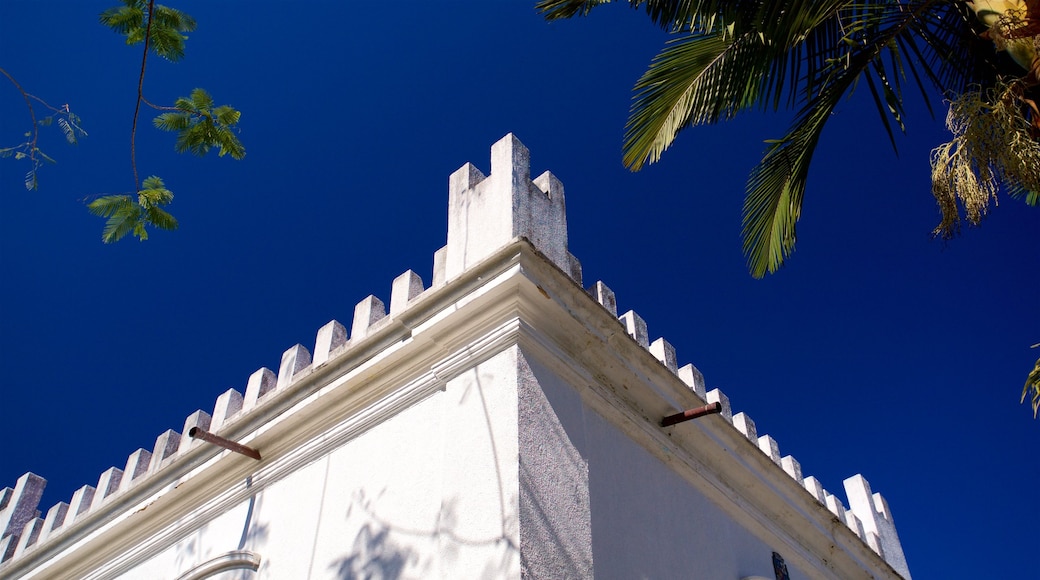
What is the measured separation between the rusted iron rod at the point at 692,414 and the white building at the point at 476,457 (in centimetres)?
8

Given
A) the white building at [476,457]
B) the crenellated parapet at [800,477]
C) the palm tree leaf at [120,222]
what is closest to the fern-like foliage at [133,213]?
the palm tree leaf at [120,222]

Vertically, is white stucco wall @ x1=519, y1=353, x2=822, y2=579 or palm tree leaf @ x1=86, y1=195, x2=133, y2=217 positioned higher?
palm tree leaf @ x1=86, y1=195, x2=133, y2=217

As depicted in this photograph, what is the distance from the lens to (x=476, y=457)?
4500mm

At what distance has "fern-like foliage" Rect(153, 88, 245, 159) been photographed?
14.5ft

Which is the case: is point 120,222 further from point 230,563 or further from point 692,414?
point 692,414

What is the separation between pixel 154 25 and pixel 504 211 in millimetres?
2279

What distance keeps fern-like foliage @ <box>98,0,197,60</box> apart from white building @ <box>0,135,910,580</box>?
2.07 meters

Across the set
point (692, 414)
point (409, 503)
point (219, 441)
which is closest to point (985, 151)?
point (692, 414)

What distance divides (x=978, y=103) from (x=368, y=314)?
406 centimetres

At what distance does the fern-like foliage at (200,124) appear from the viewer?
14.5ft

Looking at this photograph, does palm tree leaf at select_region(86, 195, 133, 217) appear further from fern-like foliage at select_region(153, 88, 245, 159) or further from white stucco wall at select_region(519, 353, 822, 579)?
white stucco wall at select_region(519, 353, 822, 579)

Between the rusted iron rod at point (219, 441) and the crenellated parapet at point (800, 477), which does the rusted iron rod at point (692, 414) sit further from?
the rusted iron rod at point (219, 441)

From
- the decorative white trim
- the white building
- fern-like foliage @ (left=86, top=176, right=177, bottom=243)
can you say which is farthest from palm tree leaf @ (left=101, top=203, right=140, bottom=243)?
the decorative white trim

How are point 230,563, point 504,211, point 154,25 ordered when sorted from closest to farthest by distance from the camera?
point 154,25
point 504,211
point 230,563
